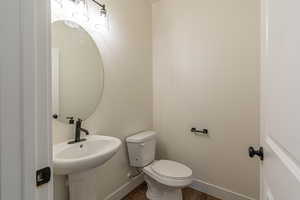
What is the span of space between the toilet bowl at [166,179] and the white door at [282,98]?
93 cm

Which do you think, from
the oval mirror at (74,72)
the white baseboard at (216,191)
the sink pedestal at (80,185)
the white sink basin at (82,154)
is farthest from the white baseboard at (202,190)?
the oval mirror at (74,72)

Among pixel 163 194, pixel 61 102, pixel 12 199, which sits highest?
pixel 61 102

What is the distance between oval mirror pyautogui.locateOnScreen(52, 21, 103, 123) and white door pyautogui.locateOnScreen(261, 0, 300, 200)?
1.30m

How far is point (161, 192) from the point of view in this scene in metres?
1.71

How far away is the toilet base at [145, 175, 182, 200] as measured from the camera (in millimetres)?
1660

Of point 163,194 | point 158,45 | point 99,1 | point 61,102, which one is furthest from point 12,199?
point 158,45

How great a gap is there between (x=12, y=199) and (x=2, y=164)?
111 mm

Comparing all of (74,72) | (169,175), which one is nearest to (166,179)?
(169,175)

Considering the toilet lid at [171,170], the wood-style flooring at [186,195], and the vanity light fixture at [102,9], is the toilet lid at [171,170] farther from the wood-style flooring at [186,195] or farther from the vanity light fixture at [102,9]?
the vanity light fixture at [102,9]

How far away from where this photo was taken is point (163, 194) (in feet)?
5.53

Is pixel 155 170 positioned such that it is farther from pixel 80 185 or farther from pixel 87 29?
pixel 87 29

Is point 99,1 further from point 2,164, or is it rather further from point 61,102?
point 2,164

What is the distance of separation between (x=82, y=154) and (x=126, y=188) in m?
0.87

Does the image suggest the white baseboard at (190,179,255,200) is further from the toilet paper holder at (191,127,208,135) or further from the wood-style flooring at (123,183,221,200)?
the toilet paper holder at (191,127,208,135)
